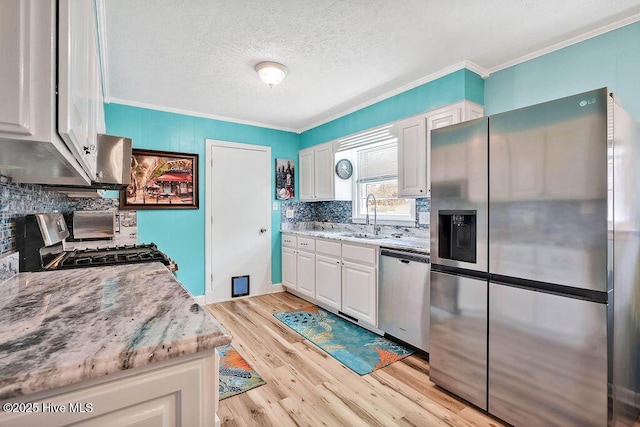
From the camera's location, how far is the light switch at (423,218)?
3.12 metres

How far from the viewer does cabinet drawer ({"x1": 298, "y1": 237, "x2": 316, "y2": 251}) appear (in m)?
3.83

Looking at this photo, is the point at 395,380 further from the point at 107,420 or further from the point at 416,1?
the point at 416,1

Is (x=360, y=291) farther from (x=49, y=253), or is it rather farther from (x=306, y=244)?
(x=49, y=253)

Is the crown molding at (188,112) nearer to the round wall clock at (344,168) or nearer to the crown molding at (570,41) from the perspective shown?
the round wall clock at (344,168)

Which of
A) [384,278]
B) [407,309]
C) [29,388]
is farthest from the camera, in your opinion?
[384,278]

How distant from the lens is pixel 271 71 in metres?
2.60

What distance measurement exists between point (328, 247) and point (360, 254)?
550 mm

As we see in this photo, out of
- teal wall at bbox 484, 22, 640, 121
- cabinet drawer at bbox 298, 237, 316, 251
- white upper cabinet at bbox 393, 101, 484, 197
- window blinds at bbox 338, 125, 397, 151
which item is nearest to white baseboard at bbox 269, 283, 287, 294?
cabinet drawer at bbox 298, 237, 316, 251

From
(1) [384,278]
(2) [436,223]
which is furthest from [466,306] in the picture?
(1) [384,278]

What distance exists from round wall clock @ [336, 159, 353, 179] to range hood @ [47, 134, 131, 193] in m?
2.42

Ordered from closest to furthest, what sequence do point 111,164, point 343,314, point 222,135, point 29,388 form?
point 29,388
point 111,164
point 343,314
point 222,135

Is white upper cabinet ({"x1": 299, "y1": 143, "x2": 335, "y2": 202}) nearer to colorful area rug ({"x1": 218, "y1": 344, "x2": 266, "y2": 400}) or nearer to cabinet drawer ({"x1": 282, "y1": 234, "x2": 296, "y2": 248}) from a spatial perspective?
cabinet drawer ({"x1": 282, "y1": 234, "x2": 296, "y2": 248})

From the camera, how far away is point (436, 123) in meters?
2.71

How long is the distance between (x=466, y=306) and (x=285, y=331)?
5.97 ft
